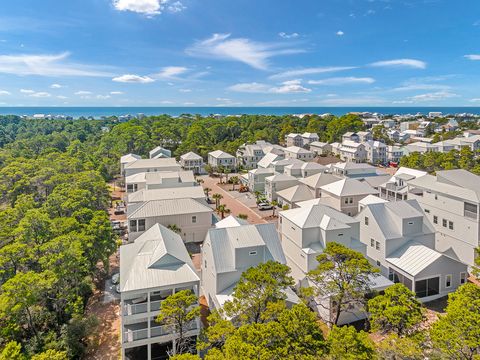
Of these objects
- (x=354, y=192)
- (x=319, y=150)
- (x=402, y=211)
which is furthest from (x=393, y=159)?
(x=402, y=211)

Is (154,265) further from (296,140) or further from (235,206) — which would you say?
(296,140)

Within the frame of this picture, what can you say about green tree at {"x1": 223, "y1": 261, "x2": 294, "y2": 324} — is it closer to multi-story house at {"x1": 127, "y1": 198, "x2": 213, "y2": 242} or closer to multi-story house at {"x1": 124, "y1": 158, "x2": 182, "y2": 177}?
multi-story house at {"x1": 127, "y1": 198, "x2": 213, "y2": 242}

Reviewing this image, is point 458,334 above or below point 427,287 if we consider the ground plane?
above

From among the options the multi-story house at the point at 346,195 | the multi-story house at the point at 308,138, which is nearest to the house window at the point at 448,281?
the multi-story house at the point at 346,195

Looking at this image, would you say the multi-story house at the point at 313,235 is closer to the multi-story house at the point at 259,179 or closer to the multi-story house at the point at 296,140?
the multi-story house at the point at 259,179

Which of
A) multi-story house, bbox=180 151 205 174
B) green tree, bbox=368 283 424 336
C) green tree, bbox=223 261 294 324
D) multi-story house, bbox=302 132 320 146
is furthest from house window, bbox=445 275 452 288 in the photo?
multi-story house, bbox=302 132 320 146

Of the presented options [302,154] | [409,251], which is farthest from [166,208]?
[302,154]
